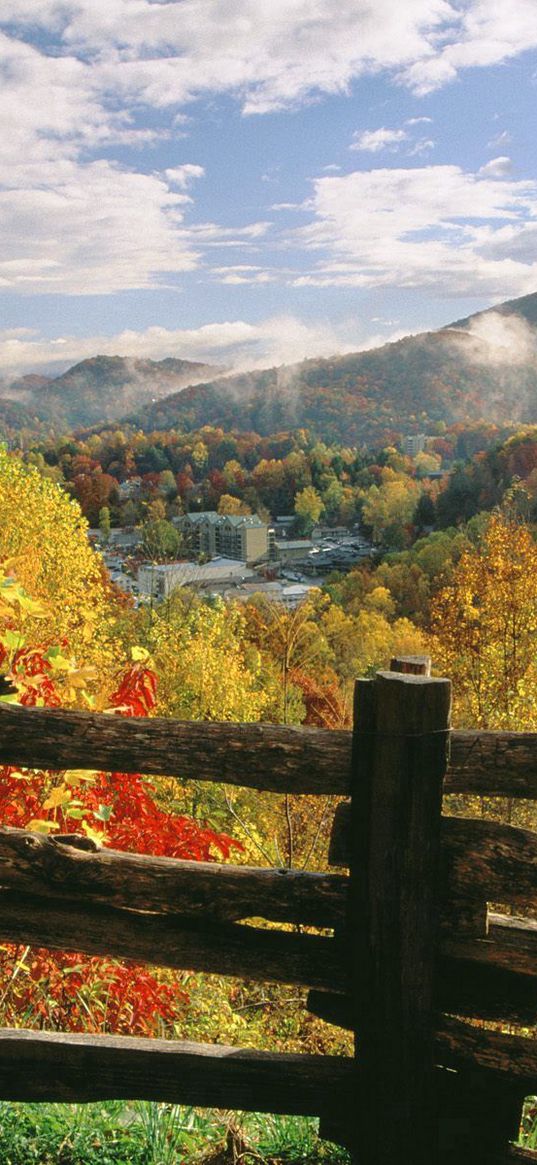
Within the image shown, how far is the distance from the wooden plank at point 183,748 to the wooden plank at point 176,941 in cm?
56

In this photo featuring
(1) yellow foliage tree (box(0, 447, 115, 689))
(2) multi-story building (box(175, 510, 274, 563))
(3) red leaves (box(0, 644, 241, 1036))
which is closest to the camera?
(3) red leaves (box(0, 644, 241, 1036))

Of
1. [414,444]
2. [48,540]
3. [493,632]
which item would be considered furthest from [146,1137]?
[414,444]

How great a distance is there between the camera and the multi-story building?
10931 cm

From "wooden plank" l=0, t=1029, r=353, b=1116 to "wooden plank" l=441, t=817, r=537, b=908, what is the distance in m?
0.82

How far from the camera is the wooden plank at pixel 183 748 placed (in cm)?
319

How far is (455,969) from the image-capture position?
128 inches

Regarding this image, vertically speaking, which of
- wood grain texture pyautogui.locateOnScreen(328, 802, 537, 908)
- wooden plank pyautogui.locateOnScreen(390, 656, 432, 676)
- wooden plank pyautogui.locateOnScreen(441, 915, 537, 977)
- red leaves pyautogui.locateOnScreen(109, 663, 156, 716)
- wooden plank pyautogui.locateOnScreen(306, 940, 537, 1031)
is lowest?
wooden plank pyautogui.locateOnScreen(306, 940, 537, 1031)

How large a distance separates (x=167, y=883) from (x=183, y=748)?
20.2 inches

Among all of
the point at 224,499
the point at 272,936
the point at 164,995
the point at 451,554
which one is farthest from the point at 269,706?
the point at 224,499

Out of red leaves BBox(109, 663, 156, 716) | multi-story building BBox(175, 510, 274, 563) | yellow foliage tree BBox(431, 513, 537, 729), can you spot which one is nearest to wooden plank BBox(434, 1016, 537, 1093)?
red leaves BBox(109, 663, 156, 716)

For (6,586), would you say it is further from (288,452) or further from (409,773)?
(288,452)

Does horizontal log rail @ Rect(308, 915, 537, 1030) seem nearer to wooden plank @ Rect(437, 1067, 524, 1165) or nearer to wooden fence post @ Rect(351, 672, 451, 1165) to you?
wooden fence post @ Rect(351, 672, 451, 1165)

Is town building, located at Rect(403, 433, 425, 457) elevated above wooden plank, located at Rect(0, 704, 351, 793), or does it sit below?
above

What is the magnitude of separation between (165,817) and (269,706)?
26.1 meters
